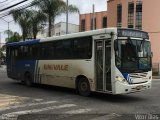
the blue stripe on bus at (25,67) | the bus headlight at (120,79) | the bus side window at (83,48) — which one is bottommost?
the bus headlight at (120,79)

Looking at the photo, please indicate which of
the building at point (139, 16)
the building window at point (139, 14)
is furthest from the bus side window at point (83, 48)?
the building window at point (139, 14)

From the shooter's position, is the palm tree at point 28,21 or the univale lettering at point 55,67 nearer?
the univale lettering at point 55,67

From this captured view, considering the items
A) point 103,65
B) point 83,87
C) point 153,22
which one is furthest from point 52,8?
point 103,65

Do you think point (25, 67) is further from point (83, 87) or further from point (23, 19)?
point (23, 19)

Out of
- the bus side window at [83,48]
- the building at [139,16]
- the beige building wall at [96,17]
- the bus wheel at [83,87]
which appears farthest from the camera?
the beige building wall at [96,17]

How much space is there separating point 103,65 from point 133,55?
4.27 ft

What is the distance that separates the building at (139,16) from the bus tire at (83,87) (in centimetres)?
3008

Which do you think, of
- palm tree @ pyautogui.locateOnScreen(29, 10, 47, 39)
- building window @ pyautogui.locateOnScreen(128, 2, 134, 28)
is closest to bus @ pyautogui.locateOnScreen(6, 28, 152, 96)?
palm tree @ pyautogui.locateOnScreen(29, 10, 47, 39)

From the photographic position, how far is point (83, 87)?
16594 mm

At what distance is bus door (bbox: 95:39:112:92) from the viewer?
1491cm

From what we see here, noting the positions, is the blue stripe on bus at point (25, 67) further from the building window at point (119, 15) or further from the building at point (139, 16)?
the building window at point (119, 15)

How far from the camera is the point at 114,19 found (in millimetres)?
50219

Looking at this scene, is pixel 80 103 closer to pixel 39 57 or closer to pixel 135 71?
pixel 135 71

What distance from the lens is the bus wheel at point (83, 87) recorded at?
16.3 meters
